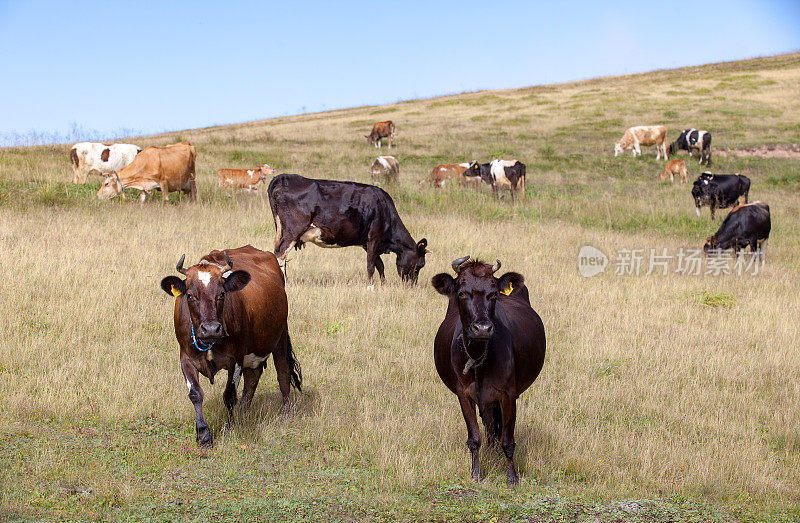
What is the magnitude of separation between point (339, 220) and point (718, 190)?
14897 millimetres

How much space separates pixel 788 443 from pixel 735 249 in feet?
38.9

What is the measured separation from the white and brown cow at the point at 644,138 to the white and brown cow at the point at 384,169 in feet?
47.1

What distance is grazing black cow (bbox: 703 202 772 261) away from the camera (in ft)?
58.4

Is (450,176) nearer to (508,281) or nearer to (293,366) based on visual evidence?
(293,366)

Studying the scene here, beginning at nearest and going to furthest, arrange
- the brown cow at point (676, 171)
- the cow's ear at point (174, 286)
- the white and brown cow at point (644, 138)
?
1. the cow's ear at point (174, 286)
2. the brown cow at point (676, 171)
3. the white and brown cow at point (644, 138)

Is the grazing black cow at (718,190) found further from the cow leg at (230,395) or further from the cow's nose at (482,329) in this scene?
the cow's nose at (482,329)

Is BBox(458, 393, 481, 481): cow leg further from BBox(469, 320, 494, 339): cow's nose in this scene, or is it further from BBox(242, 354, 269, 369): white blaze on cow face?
BBox(242, 354, 269, 369): white blaze on cow face

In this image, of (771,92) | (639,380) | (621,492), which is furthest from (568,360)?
(771,92)

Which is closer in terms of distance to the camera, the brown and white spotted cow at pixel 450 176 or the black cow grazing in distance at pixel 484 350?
the black cow grazing in distance at pixel 484 350

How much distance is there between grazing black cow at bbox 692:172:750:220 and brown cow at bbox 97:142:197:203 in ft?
49.5

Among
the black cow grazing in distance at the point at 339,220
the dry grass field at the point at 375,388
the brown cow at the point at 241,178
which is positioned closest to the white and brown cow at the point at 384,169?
the brown cow at the point at 241,178

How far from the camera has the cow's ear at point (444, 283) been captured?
5.67m

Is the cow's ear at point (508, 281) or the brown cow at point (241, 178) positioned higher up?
the brown cow at point (241, 178)

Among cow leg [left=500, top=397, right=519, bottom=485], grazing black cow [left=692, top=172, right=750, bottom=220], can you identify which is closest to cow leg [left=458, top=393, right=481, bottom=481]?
cow leg [left=500, top=397, right=519, bottom=485]
